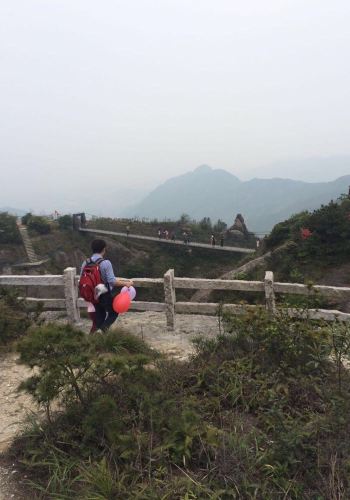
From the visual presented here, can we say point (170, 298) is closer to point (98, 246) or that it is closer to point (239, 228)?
point (98, 246)

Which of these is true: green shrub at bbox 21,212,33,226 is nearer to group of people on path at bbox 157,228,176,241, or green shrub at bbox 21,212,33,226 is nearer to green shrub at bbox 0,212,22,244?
green shrub at bbox 0,212,22,244

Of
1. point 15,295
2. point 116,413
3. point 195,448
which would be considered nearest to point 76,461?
point 116,413

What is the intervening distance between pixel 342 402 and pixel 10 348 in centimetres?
537

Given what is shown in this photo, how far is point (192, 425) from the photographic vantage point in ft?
12.1

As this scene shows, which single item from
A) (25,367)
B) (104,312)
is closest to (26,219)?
(104,312)

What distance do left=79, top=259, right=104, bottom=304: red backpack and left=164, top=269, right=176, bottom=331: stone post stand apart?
1.76 meters

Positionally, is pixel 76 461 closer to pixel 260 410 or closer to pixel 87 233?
pixel 260 410

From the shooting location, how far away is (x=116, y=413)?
12.1 ft

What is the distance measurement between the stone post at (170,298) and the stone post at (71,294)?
6.44 ft

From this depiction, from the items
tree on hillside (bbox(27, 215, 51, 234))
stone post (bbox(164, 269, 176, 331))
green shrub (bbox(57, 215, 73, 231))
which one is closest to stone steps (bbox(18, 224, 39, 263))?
tree on hillside (bbox(27, 215, 51, 234))

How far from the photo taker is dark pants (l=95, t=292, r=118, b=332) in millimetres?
6419

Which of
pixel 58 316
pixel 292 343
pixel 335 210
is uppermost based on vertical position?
pixel 335 210

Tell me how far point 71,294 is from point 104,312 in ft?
6.35

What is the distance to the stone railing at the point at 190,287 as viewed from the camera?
6.91 meters
